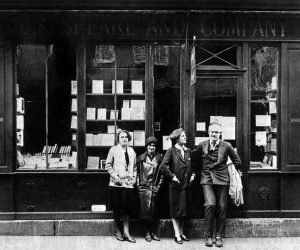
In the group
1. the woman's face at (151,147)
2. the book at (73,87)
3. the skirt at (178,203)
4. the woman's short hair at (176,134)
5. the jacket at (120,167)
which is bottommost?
the skirt at (178,203)

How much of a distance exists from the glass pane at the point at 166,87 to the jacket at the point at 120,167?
1044 mm

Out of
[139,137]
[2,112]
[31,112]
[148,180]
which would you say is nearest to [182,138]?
[148,180]

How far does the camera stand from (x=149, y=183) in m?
9.54

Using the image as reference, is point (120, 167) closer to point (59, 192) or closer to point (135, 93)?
point (59, 192)

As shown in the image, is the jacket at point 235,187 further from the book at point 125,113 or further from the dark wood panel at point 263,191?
the book at point 125,113

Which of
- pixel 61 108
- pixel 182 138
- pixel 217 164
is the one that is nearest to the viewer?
pixel 217 164

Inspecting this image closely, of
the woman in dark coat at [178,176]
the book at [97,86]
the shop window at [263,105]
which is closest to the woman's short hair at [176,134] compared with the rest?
the woman in dark coat at [178,176]

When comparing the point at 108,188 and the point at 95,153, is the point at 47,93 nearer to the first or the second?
the point at 95,153

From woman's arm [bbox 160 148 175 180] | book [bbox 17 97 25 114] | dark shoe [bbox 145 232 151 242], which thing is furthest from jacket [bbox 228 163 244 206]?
book [bbox 17 97 25 114]

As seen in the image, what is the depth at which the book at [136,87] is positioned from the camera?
33.7 ft

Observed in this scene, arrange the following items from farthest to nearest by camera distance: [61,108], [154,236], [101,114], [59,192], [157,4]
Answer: [101,114] → [61,108] → [59,192] → [157,4] → [154,236]

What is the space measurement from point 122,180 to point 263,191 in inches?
115

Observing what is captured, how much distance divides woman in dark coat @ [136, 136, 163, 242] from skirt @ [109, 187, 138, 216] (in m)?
0.17

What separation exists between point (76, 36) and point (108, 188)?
10.1 ft
